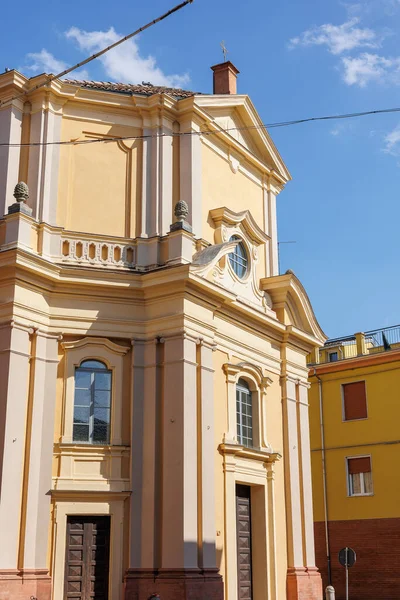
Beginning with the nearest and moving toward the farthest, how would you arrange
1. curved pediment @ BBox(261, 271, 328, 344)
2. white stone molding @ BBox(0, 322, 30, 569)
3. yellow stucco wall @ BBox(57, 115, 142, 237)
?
white stone molding @ BBox(0, 322, 30, 569) < yellow stucco wall @ BBox(57, 115, 142, 237) < curved pediment @ BBox(261, 271, 328, 344)

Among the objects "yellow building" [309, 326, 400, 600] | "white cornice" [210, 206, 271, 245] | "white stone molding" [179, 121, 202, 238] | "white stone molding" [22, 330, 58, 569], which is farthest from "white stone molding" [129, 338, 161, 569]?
"yellow building" [309, 326, 400, 600]

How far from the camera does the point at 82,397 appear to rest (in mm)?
17734

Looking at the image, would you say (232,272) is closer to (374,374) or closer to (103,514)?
(103,514)

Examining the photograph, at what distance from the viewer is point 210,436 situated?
17922mm

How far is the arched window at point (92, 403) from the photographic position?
17.5 m

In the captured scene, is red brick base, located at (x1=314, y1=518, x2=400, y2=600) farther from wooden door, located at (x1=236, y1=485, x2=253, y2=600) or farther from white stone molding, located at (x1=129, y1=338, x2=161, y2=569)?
white stone molding, located at (x1=129, y1=338, x2=161, y2=569)

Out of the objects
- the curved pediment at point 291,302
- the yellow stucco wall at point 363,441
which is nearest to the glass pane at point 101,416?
the curved pediment at point 291,302

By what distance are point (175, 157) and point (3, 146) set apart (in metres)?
4.15

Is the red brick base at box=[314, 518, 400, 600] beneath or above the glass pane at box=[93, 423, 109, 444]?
beneath

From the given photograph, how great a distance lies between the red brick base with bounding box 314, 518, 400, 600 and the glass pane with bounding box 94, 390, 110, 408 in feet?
49.7

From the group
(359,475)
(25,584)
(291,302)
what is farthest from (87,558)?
(359,475)

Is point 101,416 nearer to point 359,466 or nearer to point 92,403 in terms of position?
point 92,403

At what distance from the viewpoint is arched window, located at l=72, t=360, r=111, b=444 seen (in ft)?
57.5

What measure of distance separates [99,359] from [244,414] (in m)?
4.30
